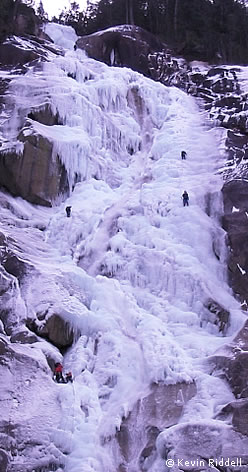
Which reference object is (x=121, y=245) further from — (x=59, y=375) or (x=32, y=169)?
(x=59, y=375)

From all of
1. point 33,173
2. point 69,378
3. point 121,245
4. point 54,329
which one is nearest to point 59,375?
point 69,378

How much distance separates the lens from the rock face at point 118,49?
94.6ft

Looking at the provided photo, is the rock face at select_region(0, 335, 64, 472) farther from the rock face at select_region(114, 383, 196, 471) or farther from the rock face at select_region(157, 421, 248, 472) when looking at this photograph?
the rock face at select_region(157, 421, 248, 472)

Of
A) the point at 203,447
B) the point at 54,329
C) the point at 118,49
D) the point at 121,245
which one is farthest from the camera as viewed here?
the point at 118,49

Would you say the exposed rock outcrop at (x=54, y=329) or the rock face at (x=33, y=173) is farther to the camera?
the rock face at (x=33, y=173)

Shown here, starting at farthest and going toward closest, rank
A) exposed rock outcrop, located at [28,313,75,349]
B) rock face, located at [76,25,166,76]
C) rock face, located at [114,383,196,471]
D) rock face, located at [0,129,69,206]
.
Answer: rock face, located at [76,25,166,76], rock face, located at [0,129,69,206], exposed rock outcrop, located at [28,313,75,349], rock face, located at [114,383,196,471]

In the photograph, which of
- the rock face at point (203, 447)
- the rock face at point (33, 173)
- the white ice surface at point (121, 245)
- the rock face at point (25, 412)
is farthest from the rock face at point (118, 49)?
the rock face at point (203, 447)

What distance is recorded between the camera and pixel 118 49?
29094 millimetres

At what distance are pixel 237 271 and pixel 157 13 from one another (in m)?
26.3

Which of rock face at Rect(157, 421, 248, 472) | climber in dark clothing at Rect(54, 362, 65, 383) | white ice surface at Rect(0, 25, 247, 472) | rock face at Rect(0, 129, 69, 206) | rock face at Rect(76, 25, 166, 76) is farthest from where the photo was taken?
rock face at Rect(76, 25, 166, 76)

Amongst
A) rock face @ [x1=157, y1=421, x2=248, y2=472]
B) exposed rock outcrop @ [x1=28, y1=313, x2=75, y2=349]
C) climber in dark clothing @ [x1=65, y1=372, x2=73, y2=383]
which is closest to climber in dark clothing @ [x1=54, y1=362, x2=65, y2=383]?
climber in dark clothing @ [x1=65, y1=372, x2=73, y2=383]

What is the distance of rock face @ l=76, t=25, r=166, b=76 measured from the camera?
94.6 feet

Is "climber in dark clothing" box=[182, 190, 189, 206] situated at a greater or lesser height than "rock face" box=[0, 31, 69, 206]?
lesser

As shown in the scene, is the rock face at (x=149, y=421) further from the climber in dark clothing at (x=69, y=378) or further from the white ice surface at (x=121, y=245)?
the climber in dark clothing at (x=69, y=378)
